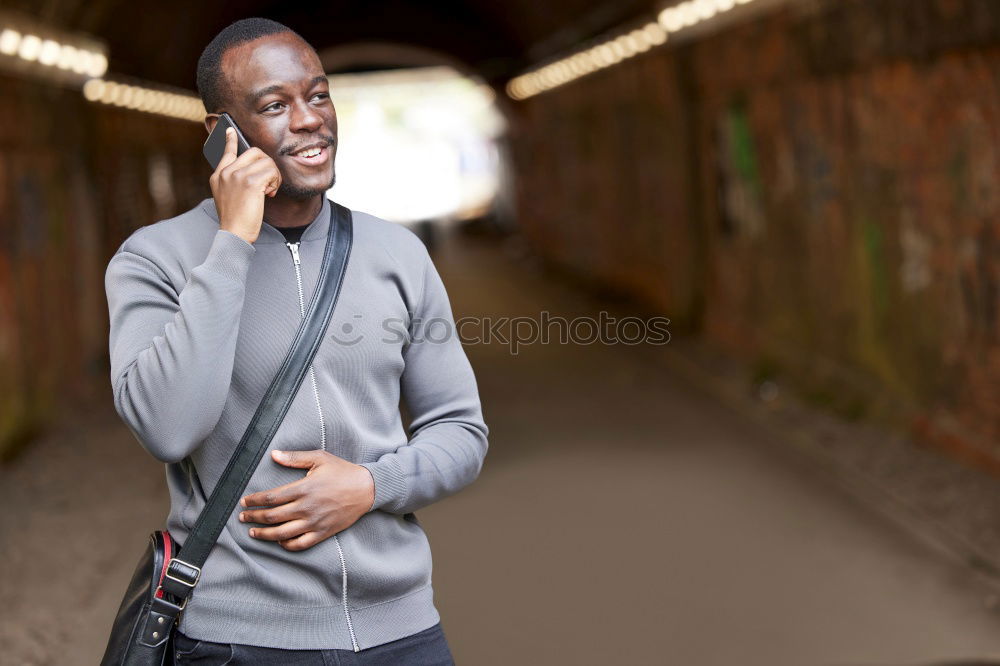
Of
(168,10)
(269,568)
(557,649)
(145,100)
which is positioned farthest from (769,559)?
(168,10)

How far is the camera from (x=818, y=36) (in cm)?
998

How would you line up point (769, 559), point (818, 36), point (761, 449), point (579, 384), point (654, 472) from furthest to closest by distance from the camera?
point (579, 384), point (818, 36), point (761, 449), point (654, 472), point (769, 559)

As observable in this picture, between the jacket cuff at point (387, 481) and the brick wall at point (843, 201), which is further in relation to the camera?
the brick wall at point (843, 201)

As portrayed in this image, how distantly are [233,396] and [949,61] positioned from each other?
6.62m

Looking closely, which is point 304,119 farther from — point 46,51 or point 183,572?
point 46,51

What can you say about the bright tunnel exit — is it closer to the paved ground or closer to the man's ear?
the paved ground

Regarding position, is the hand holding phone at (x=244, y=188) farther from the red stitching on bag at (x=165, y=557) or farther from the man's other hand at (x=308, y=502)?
the red stitching on bag at (x=165, y=557)

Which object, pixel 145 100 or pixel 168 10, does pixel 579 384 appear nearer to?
pixel 145 100

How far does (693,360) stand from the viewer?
13.1m

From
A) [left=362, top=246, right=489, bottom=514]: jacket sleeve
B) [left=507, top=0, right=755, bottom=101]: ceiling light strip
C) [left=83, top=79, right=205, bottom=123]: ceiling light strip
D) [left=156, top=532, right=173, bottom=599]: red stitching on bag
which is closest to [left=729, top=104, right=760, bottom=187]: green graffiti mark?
[left=507, top=0, right=755, bottom=101]: ceiling light strip

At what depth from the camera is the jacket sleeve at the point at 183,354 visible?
2086 mm

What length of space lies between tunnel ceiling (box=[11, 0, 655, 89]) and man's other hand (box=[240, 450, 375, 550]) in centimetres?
883

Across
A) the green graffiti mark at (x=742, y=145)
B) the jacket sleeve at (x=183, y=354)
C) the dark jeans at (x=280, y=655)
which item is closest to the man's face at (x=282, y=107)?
the jacket sleeve at (x=183, y=354)

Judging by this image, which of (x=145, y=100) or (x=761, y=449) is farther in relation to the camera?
(x=145, y=100)
